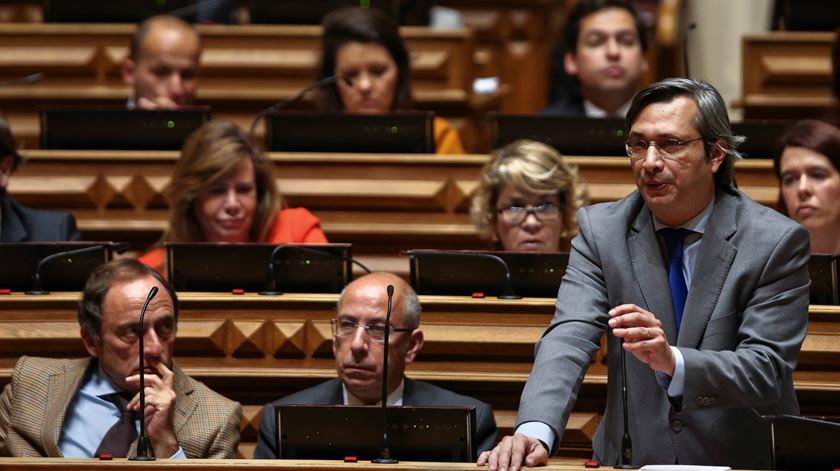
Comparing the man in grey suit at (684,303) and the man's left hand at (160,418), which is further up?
the man in grey suit at (684,303)

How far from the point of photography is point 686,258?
1.65 m

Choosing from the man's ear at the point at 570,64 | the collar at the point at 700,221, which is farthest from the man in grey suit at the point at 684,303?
the man's ear at the point at 570,64

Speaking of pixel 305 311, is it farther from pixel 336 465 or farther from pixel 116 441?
pixel 336 465

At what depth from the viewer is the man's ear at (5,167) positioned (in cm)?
252

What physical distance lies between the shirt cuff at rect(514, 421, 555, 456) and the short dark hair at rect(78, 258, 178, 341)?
646mm

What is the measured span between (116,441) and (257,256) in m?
0.43

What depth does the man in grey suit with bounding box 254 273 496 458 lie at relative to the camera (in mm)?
1962

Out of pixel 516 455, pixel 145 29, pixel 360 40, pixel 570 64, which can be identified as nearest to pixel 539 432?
pixel 516 455

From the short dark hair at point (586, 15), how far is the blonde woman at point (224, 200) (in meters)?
0.86

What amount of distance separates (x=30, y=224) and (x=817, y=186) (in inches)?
54.8

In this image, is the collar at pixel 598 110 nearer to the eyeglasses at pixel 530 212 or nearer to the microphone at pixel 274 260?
the eyeglasses at pixel 530 212

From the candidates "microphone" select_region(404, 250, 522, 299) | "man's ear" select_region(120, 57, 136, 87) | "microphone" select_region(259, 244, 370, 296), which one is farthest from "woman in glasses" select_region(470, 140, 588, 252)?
"man's ear" select_region(120, 57, 136, 87)

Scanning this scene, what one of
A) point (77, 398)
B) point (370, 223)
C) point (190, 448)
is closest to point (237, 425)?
point (190, 448)

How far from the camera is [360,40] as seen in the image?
2961 millimetres
